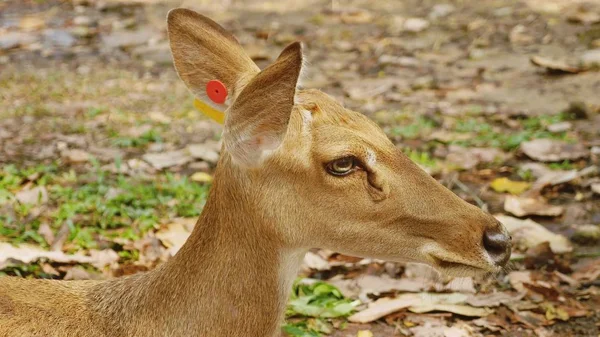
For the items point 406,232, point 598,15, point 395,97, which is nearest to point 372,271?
point 406,232

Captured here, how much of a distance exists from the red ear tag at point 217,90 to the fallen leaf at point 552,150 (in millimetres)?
3641

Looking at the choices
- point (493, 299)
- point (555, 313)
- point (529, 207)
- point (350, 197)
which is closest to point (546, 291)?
point (555, 313)

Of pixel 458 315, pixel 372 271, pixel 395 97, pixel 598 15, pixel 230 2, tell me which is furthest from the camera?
pixel 230 2

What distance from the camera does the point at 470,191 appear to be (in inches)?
237

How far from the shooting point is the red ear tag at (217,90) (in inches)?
137

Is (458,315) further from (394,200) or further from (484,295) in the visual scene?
(394,200)

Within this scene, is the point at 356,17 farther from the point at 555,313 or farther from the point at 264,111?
the point at 264,111

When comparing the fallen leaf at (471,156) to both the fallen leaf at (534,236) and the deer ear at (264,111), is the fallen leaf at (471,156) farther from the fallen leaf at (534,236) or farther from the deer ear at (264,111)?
the deer ear at (264,111)

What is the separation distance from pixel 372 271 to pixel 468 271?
5.69 feet

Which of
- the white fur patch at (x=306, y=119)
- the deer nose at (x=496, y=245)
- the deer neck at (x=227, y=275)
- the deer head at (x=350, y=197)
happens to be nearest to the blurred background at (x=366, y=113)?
the deer neck at (x=227, y=275)

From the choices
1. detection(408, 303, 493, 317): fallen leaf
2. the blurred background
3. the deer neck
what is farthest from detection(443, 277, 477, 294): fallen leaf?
the deer neck

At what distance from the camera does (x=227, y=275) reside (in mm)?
3338

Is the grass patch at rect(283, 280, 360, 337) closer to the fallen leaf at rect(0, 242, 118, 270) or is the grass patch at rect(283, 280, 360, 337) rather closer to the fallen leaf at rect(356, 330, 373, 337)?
the fallen leaf at rect(356, 330, 373, 337)

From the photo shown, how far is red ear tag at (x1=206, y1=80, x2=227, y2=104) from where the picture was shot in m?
3.48
